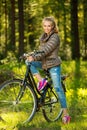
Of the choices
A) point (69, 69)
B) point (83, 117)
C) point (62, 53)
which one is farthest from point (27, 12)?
point (83, 117)

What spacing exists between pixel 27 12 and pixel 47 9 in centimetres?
501

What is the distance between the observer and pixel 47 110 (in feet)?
25.7

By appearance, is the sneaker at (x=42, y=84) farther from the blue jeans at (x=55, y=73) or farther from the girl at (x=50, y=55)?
the blue jeans at (x=55, y=73)

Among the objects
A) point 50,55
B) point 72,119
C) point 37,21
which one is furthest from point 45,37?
point 37,21

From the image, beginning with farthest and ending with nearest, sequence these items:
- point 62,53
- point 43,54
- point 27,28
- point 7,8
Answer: point 27,28 → point 7,8 → point 62,53 → point 43,54

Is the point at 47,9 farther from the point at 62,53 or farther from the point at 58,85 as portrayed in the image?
the point at 58,85

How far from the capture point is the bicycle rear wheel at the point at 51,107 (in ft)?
25.5

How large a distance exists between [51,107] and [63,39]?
38.9 m

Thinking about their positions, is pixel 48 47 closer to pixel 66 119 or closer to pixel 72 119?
pixel 66 119

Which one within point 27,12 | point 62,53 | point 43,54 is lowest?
point 62,53

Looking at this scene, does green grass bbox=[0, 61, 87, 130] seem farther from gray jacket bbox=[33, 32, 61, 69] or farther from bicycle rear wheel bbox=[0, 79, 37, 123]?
gray jacket bbox=[33, 32, 61, 69]

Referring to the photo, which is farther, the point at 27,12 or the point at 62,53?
the point at 27,12

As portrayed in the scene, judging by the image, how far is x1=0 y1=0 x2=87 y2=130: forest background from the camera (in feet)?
32.5

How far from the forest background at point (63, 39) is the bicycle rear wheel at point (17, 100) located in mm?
248
